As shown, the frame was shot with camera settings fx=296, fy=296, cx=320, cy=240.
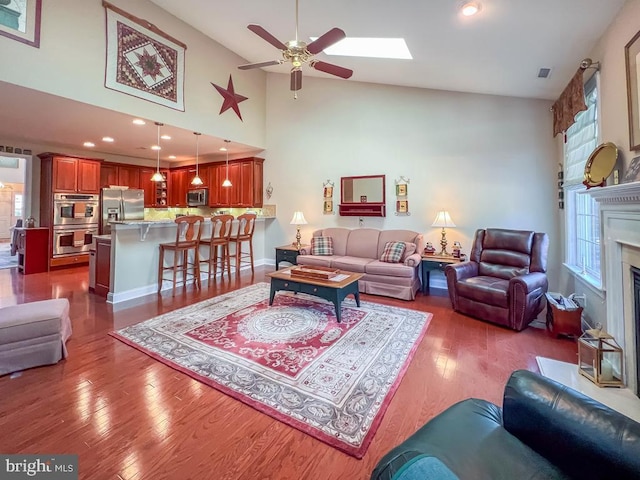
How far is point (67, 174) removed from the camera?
6242 millimetres

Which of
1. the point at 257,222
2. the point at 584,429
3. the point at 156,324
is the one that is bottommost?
the point at 156,324

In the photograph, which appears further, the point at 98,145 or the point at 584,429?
the point at 98,145

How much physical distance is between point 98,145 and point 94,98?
3242mm

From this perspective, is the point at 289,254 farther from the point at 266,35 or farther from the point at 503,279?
Result: the point at 266,35

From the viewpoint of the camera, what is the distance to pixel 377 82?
16.8 feet

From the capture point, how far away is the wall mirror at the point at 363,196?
211 inches

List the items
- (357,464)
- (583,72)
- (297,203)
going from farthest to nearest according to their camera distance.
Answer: (297,203), (583,72), (357,464)

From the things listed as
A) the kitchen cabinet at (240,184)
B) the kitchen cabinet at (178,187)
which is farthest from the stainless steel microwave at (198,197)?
the kitchen cabinet at (178,187)

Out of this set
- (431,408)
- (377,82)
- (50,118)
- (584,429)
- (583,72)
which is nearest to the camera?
(584,429)

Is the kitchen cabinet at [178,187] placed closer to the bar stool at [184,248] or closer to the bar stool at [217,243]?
the bar stool at [217,243]

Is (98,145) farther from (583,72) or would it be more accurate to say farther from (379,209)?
(583,72)

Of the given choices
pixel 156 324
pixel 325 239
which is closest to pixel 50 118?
pixel 156 324

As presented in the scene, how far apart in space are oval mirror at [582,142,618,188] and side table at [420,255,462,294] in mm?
2016

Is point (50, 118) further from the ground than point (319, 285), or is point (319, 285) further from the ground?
point (50, 118)
